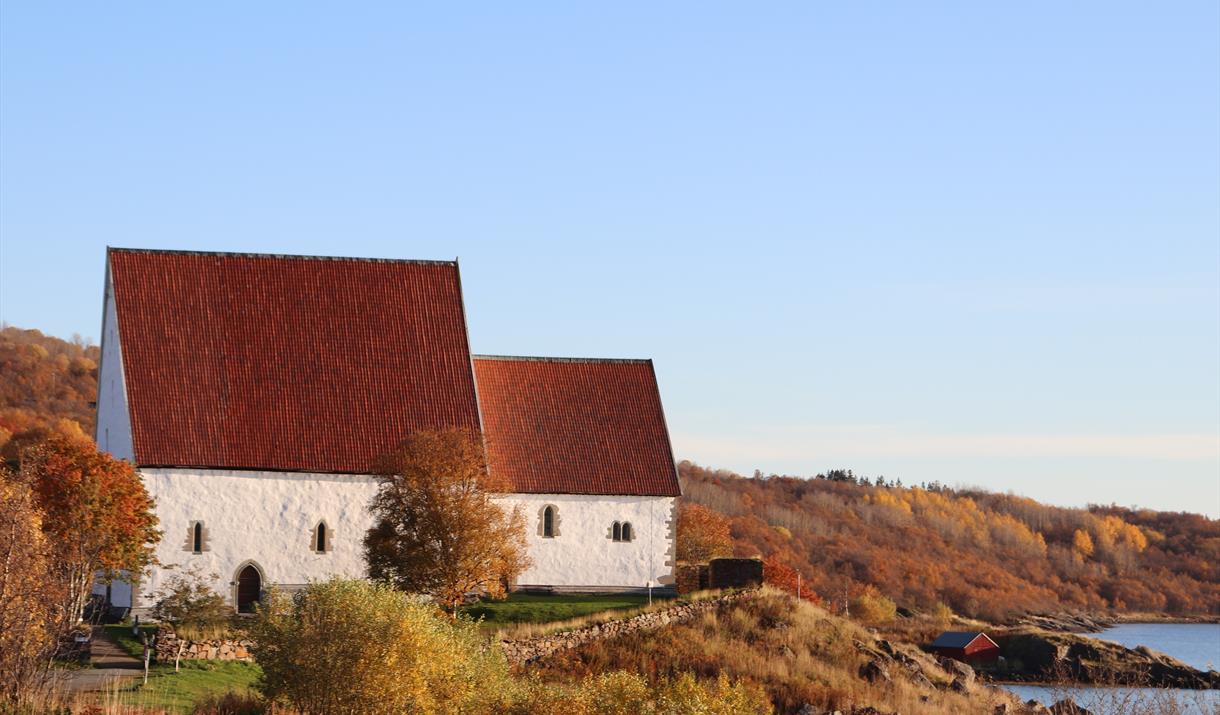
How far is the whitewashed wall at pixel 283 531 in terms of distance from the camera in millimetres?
42344

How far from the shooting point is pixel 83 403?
94.5 m

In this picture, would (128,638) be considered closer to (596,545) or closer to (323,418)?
(323,418)

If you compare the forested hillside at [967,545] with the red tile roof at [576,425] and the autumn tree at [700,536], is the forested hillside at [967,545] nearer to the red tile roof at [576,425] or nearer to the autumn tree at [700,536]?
the autumn tree at [700,536]

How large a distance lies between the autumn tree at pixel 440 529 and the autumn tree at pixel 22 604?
15.0 metres

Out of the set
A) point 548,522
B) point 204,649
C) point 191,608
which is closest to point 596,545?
point 548,522

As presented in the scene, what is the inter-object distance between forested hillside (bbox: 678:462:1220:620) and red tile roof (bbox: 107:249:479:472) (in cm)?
4443

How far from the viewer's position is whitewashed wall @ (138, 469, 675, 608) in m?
42.3

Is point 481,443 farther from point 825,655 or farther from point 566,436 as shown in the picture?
point 825,655

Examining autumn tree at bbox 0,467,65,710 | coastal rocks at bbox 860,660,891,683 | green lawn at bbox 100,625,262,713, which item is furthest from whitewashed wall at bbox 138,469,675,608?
autumn tree at bbox 0,467,65,710

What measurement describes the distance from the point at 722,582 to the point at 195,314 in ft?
55.9

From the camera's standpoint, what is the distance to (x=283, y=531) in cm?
4312

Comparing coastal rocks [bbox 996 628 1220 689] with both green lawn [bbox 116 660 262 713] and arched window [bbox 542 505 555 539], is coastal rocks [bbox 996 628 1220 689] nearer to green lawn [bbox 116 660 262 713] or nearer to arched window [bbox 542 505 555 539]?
arched window [bbox 542 505 555 539]

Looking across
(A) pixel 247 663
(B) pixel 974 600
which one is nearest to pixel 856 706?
(A) pixel 247 663

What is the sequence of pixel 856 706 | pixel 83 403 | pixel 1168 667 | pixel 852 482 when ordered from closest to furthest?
pixel 856 706
pixel 1168 667
pixel 83 403
pixel 852 482
